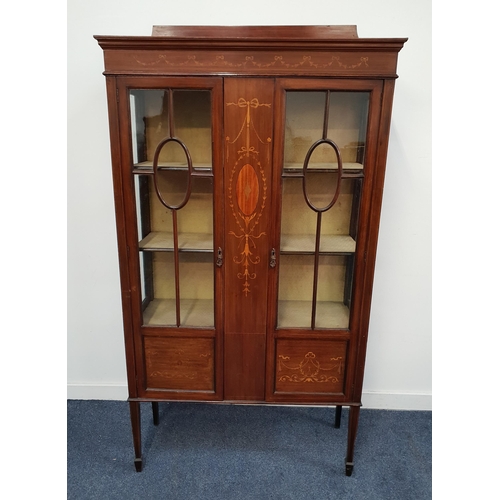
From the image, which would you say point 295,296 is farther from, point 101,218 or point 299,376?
point 101,218

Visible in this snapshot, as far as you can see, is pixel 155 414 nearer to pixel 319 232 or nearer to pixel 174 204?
pixel 174 204

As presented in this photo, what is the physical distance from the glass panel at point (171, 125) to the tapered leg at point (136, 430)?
90cm

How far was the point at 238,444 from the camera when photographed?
157 centimetres

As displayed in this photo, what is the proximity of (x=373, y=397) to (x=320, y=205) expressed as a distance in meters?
1.09

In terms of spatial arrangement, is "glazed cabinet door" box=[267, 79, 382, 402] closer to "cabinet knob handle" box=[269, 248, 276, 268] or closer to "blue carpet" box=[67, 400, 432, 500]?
"cabinet knob handle" box=[269, 248, 276, 268]

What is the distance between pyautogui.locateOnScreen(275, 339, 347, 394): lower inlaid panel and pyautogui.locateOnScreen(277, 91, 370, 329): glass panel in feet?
0.24

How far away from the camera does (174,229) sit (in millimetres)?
1280

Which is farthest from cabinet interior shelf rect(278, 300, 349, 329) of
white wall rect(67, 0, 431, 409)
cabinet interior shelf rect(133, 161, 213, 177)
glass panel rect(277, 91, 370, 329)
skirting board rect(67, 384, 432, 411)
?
skirting board rect(67, 384, 432, 411)

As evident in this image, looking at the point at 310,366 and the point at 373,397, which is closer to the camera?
the point at 310,366

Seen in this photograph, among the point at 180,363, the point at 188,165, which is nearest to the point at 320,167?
the point at 188,165

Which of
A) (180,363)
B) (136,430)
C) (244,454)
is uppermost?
(180,363)

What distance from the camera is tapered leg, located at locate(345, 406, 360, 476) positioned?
138 cm

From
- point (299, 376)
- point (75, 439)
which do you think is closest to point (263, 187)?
point (299, 376)

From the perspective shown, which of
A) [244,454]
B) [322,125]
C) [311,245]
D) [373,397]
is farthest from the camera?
[373,397]
